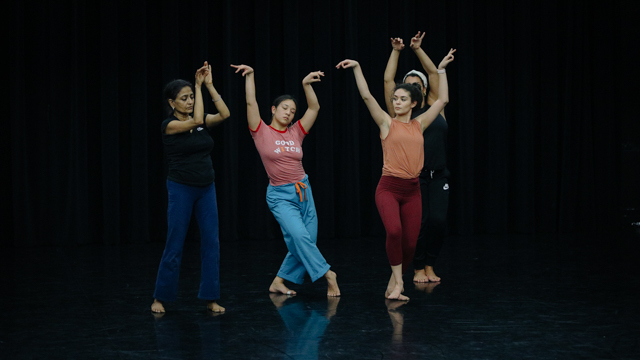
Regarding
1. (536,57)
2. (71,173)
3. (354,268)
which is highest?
(536,57)

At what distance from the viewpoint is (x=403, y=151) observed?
357cm

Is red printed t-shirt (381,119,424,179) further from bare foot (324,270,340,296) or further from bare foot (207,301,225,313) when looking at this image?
bare foot (207,301,225,313)

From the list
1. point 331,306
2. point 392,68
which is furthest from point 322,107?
point 331,306

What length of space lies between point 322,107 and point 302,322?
12.5ft

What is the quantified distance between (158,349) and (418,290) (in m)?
1.79

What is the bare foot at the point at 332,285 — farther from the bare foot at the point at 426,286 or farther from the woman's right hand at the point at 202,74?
the woman's right hand at the point at 202,74

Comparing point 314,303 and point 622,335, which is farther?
point 314,303

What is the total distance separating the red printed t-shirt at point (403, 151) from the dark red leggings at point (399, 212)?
45mm

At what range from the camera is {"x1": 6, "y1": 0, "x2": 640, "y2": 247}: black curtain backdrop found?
618 cm

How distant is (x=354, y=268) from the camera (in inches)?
190

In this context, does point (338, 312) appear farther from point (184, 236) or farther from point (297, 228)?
point (184, 236)

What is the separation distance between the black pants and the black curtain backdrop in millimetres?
2496

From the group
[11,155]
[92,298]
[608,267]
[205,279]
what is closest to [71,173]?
[11,155]

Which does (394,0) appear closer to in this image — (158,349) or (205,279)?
(205,279)
